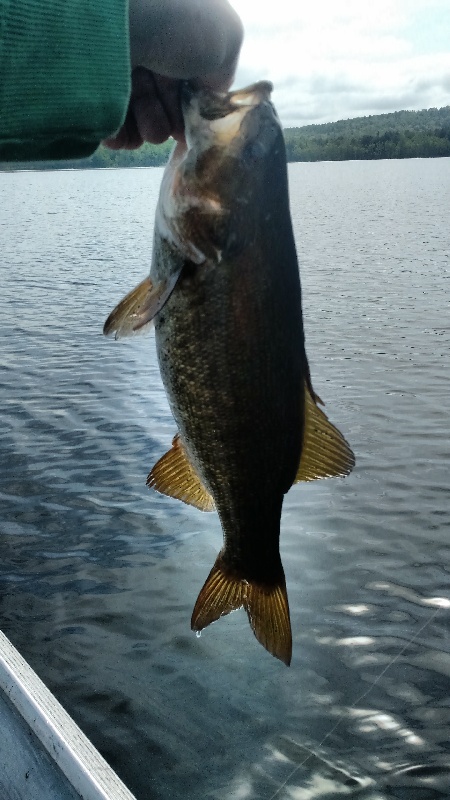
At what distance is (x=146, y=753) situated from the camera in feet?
18.2

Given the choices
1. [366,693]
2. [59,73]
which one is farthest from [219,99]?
[366,693]

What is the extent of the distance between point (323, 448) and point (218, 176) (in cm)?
86

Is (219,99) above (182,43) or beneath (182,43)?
beneath

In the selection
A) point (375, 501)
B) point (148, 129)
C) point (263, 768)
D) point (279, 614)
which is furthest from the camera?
point (375, 501)

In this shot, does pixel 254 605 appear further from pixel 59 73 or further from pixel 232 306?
pixel 59 73

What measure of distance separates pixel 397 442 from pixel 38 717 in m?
8.86

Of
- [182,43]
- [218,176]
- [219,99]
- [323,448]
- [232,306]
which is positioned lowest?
[323,448]

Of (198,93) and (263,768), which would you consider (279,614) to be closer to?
(198,93)

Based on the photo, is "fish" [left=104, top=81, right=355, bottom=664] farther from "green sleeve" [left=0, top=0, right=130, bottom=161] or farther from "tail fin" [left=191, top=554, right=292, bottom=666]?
"tail fin" [left=191, top=554, right=292, bottom=666]

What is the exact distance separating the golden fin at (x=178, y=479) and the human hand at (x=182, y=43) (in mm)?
1060

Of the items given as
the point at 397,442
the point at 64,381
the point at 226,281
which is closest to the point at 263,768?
the point at 226,281

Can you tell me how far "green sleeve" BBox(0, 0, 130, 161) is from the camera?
1628 mm

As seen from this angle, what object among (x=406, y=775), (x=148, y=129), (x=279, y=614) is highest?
(x=148, y=129)

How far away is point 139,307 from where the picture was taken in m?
2.04
